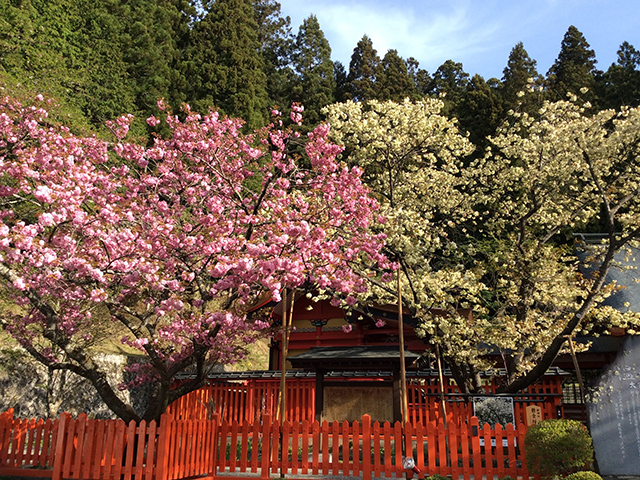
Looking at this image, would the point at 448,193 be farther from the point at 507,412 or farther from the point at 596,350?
the point at 507,412

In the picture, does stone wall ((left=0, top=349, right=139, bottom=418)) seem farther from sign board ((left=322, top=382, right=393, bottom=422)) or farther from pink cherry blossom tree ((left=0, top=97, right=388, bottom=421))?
sign board ((left=322, top=382, right=393, bottom=422))

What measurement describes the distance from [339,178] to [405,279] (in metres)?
4.75

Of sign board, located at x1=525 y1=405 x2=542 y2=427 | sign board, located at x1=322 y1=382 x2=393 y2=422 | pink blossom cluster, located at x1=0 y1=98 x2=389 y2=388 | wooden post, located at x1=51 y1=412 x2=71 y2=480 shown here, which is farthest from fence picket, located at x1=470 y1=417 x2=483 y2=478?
wooden post, located at x1=51 y1=412 x2=71 y2=480

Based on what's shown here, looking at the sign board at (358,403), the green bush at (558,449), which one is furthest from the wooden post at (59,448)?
the green bush at (558,449)

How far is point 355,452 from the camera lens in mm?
9086

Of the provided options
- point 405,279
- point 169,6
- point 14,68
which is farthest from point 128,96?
point 405,279

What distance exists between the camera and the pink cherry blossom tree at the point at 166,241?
7.91 m

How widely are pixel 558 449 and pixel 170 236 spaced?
728 cm

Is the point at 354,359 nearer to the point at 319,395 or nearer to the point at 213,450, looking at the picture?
the point at 319,395

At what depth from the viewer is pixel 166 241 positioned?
8727 millimetres

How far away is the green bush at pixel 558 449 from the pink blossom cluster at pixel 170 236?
13.7 ft

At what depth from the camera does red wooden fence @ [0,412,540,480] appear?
8.27 m

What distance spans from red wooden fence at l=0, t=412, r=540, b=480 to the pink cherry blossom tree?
2.87 ft

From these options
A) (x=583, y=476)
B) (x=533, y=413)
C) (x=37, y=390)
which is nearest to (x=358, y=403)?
(x=533, y=413)
